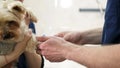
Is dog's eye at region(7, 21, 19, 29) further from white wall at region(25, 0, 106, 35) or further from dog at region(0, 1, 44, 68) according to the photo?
white wall at region(25, 0, 106, 35)

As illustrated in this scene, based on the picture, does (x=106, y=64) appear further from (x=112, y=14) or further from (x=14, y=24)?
(x=14, y=24)

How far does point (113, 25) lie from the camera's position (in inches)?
33.8

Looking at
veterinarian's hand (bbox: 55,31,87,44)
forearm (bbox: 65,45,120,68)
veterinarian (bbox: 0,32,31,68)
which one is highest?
forearm (bbox: 65,45,120,68)

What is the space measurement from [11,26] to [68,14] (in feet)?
5.15

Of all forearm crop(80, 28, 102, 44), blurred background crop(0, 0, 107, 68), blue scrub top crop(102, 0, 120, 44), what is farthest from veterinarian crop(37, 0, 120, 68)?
blurred background crop(0, 0, 107, 68)

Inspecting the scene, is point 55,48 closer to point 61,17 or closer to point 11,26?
point 11,26

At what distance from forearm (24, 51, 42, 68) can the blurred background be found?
1281 mm

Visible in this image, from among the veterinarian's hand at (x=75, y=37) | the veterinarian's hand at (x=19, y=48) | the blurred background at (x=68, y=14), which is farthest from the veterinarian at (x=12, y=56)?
the blurred background at (x=68, y=14)

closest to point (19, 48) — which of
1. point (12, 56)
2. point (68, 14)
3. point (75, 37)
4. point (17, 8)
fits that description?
point (12, 56)

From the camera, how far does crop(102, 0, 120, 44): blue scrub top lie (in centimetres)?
85

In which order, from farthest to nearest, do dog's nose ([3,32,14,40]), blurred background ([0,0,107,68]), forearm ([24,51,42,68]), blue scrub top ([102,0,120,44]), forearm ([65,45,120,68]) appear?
1. blurred background ([0,0,107,68])
2. forearm ([24,51,42,68])
3. dog's nose ([3,32,14,40])
4. blue scrub top ([102,0,120,44])
5. forearm ([65,45,120,68])

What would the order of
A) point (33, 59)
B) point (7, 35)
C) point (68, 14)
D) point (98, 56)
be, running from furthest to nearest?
point (68, 14)
point (33, 59)
point (7, 35)
point (98, 56)

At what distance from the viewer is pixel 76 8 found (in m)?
2.56

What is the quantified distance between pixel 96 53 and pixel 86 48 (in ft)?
0.19
